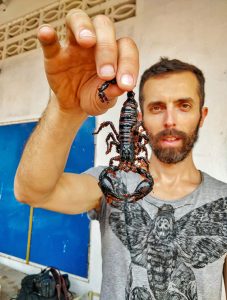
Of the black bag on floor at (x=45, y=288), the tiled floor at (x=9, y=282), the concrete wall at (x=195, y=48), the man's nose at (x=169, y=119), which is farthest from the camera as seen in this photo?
the tiled floor at (x=9, y=282)

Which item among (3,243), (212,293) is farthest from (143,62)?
(3,243)

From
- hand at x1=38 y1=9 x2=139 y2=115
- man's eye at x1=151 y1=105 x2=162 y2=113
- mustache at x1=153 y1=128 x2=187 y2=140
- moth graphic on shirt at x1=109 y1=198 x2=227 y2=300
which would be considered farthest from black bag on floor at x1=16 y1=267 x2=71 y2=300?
hand at x1=38 y1=9 x2=139 y2=115

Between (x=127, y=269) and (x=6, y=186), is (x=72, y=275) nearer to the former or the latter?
(x=6, y=186)

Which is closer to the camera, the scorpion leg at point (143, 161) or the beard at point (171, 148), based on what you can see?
the scorpion leg at point (143, 161)

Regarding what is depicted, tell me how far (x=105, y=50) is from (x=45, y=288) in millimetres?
2421

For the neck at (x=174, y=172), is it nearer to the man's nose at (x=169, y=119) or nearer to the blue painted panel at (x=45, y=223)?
the man's nose at (x=169, y=119)

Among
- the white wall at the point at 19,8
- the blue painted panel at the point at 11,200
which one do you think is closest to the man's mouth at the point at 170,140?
the blue painted panel at the point at 11,200

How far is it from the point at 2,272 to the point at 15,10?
3.91m

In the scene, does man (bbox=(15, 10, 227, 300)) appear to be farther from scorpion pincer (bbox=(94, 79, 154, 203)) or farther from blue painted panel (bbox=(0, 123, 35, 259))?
blue painted panel (bbox=(0, 123, 35, 259))

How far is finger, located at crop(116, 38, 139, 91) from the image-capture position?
68 cm

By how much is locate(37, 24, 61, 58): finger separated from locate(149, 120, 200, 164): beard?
0.92m

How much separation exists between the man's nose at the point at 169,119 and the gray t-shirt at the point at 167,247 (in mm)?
410

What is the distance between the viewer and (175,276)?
1.27 metres

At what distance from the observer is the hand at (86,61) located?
68cm
